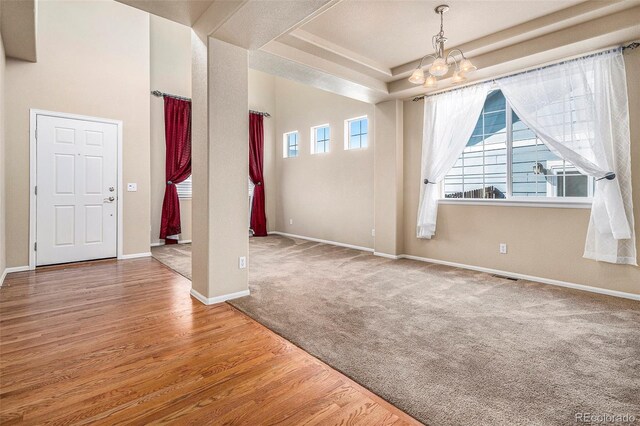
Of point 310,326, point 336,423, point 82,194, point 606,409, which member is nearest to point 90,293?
point 82,194

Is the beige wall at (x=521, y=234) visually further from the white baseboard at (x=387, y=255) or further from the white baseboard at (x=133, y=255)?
the white baseboard at (x=133, y=255)

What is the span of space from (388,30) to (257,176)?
4850 millimetres

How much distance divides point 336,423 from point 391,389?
40cm

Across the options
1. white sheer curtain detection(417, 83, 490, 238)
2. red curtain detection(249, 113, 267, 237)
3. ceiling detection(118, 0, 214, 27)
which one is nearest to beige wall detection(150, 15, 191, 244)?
red curtain detection(249, 113, 267, 237)

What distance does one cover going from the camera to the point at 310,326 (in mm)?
2555

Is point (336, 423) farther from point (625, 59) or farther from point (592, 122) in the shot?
point (625, 59)

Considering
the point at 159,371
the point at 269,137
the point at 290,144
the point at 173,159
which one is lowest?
the point at 159,371

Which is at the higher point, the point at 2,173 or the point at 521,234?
the point at 2,173

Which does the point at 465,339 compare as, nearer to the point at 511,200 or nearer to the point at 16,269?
the point at 511,200

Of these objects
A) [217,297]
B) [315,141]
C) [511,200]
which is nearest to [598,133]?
[511,200]

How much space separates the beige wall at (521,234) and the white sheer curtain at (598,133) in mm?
87

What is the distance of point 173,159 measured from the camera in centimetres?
642

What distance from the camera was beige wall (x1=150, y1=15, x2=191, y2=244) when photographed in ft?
20.5

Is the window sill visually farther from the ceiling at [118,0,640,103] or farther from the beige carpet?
the ceiling at [118,0,640,103]
